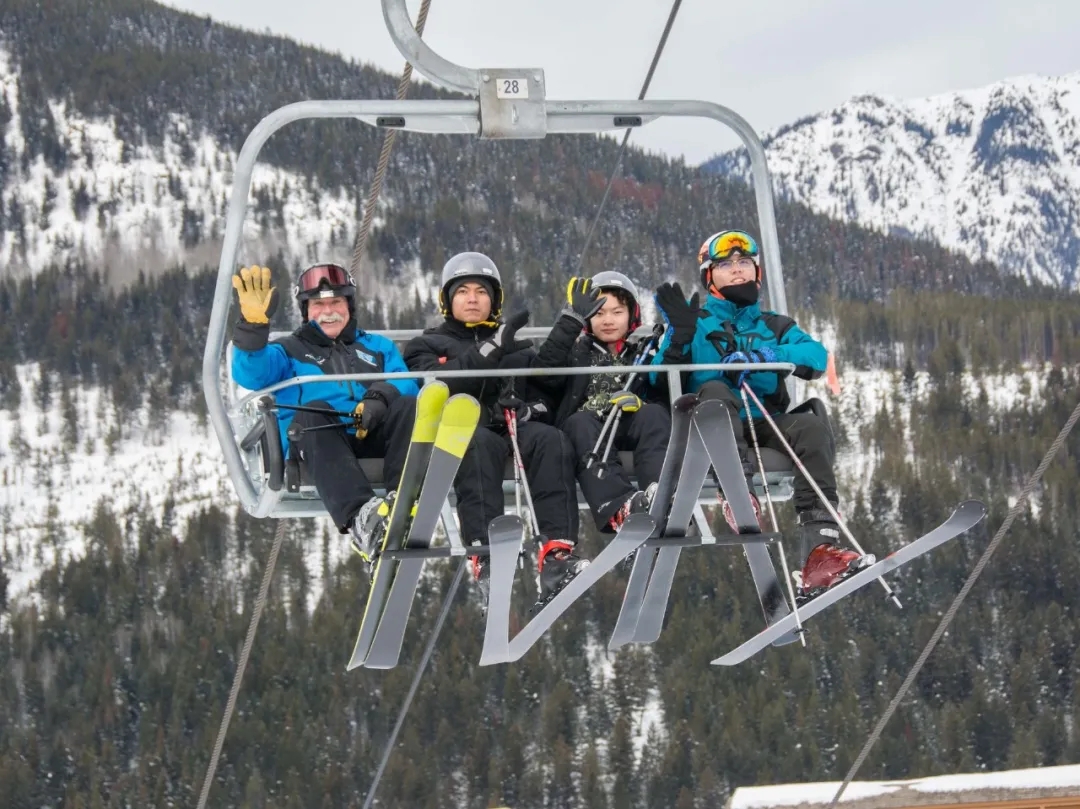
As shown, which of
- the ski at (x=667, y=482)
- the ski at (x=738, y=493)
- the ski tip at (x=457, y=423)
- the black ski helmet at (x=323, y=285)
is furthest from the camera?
the black ski helmet at (x=323, y=285)

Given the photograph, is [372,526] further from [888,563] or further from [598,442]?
[888,563]

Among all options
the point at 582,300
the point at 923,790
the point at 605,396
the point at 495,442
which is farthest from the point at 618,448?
the point at 923,790

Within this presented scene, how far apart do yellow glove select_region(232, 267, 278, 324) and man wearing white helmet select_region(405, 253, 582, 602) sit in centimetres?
58

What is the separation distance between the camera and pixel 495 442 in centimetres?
526

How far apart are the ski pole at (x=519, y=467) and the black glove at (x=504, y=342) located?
0.25 meters

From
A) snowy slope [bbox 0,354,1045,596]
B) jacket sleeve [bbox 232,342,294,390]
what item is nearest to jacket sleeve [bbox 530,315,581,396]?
jacket sleeve [bbox 232,342,294,390]

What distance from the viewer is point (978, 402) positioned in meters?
123

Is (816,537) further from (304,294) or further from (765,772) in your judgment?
(765,772)

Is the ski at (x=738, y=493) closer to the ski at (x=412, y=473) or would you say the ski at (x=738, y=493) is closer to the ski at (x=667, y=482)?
the ski at (x=667, y=482)

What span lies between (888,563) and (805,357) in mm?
860

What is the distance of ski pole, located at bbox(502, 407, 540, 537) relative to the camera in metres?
4.97

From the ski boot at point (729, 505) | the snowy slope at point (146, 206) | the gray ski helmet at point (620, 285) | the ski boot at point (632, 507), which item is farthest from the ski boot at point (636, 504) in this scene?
the snowy slope at point (146, 206)

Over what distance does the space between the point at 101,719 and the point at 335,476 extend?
98.5m

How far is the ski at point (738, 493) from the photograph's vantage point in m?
4.64
